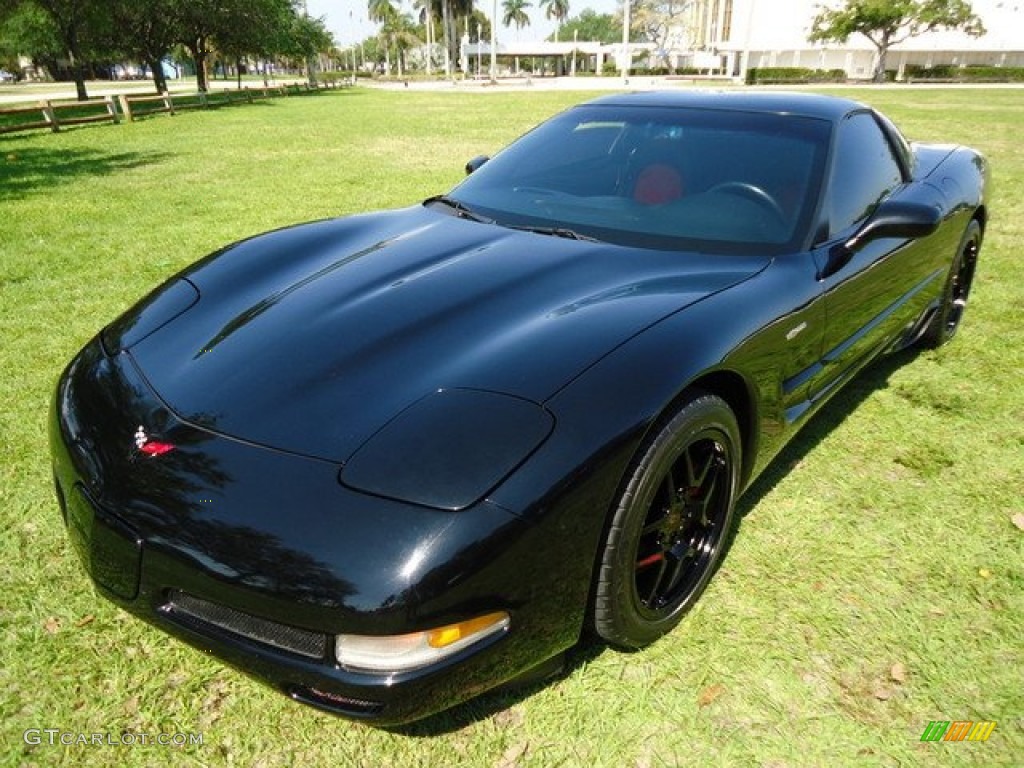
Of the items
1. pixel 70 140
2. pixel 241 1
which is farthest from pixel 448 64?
pixel 70 140

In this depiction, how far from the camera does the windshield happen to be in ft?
7.95

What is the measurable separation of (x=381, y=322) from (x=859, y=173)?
202 cm

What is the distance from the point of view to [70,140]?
14.6 metres

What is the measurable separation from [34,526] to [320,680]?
166 centimetres

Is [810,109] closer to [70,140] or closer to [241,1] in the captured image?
[70,140]

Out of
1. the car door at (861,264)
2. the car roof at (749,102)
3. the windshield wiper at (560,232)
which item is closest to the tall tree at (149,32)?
the car roof at (749,102)

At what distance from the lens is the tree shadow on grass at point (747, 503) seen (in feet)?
5.70

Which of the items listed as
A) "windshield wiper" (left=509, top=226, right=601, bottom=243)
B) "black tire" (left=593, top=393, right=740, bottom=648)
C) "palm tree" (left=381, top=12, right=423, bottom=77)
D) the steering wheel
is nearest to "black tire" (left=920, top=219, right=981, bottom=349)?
the steering wheel

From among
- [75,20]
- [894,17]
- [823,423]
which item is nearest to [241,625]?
[823,423]

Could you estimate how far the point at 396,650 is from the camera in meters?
1.38

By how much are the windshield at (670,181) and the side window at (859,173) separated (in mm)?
105

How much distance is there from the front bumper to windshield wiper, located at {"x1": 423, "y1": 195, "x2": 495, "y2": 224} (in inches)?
56.8

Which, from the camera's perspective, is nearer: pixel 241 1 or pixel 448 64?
pixel 241 1

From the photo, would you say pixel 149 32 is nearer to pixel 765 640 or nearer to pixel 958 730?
pixel 765 640
